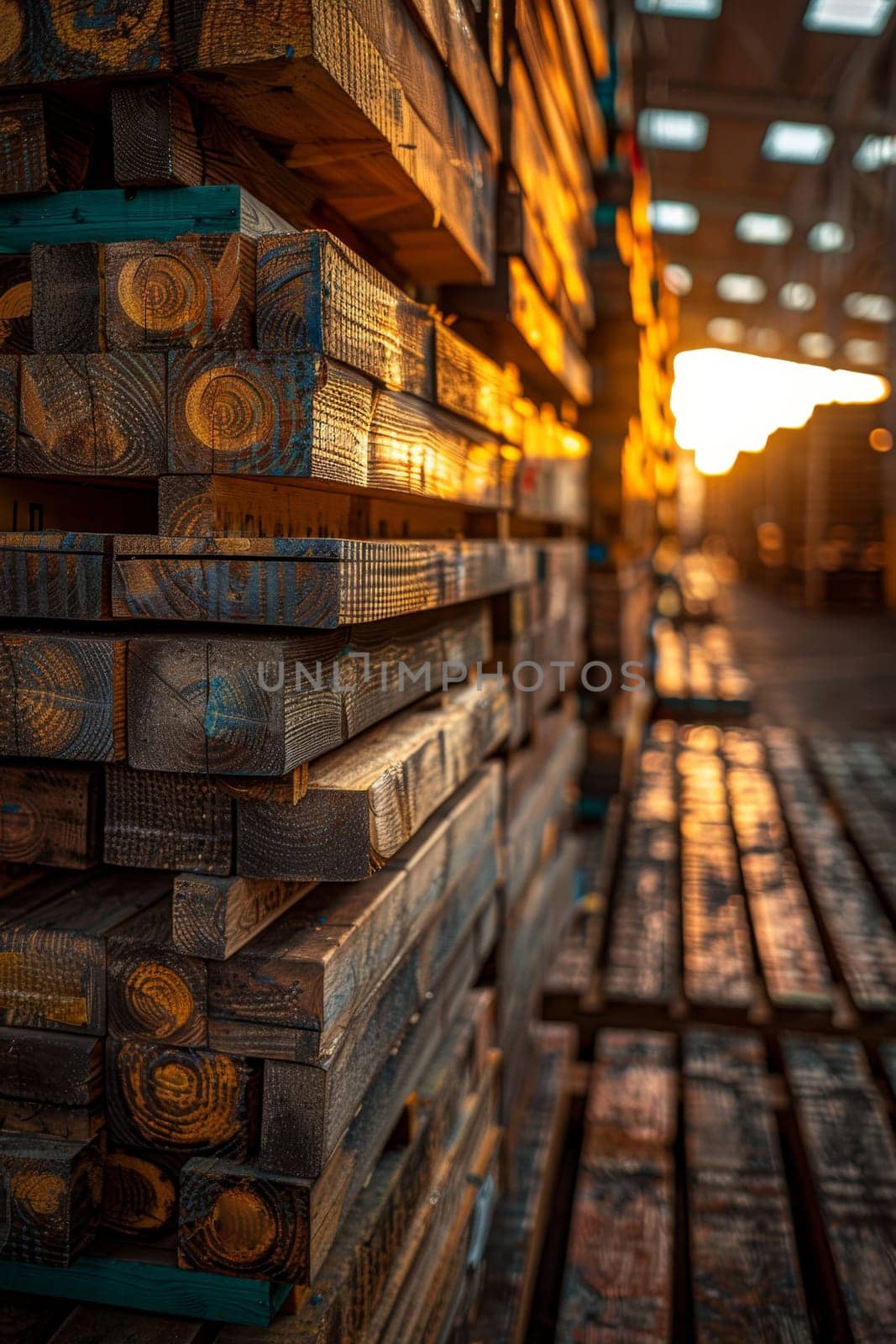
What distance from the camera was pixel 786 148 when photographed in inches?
844

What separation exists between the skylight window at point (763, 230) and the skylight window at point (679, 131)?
13.5 feet

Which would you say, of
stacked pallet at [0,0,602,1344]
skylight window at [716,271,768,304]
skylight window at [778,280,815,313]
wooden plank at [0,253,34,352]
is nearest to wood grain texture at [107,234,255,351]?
stacked pallet at [0,0,602,1344]

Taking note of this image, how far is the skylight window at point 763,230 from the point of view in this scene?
25641mm

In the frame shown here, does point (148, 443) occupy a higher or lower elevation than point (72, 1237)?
higher

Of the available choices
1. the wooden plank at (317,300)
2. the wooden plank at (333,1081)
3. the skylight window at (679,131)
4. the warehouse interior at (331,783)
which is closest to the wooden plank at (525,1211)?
the warehouse interior at (331,783)

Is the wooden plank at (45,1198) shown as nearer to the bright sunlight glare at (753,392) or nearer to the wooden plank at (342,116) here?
the wooden plank at (342,116)

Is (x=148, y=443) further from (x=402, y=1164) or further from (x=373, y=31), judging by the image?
(x=402, y=1164)

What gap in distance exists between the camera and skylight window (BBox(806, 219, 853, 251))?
19.0m

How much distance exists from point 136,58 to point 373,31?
0.36 m

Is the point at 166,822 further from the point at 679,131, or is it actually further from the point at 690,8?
the point at 679,131

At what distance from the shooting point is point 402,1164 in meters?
1.89

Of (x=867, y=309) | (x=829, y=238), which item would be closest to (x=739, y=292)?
(x=867, y=309)

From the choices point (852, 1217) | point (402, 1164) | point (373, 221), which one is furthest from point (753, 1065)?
point (373, 221)

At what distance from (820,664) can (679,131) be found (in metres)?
13.0
